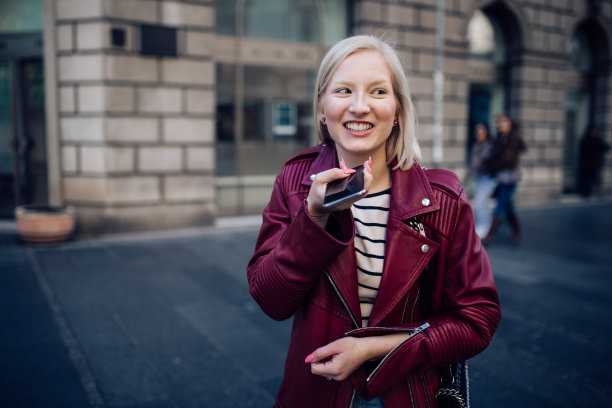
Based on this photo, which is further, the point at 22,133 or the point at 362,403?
the point at 22,133

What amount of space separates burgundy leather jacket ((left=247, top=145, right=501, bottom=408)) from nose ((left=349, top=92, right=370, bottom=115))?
0.72ft

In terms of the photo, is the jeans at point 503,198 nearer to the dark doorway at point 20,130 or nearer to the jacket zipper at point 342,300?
the jacket zipper at point 342,300

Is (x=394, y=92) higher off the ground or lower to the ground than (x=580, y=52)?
lower

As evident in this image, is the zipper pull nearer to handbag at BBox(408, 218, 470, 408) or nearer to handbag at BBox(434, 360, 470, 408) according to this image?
handbag at BBox(408, 218, 470, 408)

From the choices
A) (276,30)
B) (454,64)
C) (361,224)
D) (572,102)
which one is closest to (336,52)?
(361,224)

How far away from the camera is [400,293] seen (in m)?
1.53

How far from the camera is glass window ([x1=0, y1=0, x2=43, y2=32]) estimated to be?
9281 millimetres

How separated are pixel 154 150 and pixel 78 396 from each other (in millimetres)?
5959

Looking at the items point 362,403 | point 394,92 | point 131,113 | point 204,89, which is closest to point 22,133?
point 131,113

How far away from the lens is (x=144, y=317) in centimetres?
499

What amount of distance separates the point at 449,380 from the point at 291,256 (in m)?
0.67

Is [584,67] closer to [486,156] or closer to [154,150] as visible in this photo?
[486,156]

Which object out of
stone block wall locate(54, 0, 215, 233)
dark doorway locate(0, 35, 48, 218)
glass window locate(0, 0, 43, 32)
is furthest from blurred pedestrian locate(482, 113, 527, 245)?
glass window locate(0, 0, 43, 32)

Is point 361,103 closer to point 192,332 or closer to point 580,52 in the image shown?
point 192,332
